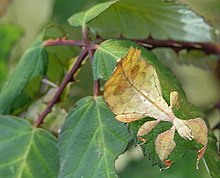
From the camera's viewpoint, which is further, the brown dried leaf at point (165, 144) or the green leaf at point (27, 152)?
the green leaf at point (27, 152)

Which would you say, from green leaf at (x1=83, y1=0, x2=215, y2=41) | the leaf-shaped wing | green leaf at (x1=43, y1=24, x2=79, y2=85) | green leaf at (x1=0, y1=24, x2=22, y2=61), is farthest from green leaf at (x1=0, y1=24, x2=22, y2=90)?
the leaf-shaped wing

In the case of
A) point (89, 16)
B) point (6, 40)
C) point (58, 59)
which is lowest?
point (6, 40)

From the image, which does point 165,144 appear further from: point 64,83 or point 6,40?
point 6,40

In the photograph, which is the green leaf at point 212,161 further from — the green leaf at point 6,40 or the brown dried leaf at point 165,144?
the green leaf at point 6,40

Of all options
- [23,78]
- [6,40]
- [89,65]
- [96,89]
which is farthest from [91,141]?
[6,40]

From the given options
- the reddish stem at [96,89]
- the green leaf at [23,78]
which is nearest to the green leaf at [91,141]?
the reddish stem at [96,89]

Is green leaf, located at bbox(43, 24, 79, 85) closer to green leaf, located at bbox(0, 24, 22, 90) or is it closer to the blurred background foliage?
the blurred background foliage

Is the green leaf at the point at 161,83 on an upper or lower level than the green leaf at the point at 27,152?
upper

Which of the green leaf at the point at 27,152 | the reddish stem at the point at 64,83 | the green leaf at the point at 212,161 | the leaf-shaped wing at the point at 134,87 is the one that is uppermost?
the leaf-shaped wing at the point at 134,87
